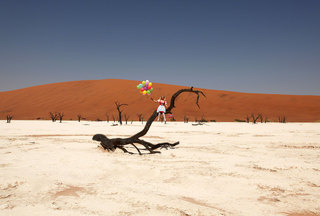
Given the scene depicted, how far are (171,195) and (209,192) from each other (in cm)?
42

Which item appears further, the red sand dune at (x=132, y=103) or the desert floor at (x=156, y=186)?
the red sand dune at (x=132, y=103)

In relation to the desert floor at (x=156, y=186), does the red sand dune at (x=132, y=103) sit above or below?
above

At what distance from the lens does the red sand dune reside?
1271 inches

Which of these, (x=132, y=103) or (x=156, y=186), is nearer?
(x=156, y=186)

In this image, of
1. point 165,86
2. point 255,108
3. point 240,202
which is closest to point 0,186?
point 240,202

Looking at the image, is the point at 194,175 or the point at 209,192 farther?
the point at 194,175

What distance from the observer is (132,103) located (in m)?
40.3

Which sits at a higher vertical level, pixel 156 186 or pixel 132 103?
pixel 132 103

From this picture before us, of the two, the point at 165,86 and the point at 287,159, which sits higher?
the point at 165,86

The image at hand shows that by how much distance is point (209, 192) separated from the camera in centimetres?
234

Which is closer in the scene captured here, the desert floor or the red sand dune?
the desert floor

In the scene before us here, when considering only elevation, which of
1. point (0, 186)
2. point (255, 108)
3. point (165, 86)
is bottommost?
point (0, 186)

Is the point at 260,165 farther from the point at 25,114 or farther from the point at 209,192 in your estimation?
the point at 25,114

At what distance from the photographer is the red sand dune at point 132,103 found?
32.3 m
